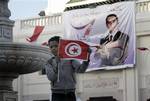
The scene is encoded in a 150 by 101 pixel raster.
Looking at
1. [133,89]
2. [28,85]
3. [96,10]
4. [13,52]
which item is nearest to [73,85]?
[13,52]

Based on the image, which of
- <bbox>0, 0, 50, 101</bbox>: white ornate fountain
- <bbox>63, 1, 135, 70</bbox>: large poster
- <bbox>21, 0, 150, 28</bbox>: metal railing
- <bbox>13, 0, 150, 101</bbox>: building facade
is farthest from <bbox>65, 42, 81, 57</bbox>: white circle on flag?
<bbox>21, 0, 150, 28</bbox>: metal railing

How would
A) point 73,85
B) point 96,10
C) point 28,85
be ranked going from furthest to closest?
point 28,85, point 96,10, point 73,85

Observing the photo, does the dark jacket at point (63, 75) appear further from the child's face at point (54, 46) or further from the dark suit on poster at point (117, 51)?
the dark suit on poster at point (117, 51)

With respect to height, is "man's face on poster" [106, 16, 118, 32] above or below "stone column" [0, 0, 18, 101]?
above

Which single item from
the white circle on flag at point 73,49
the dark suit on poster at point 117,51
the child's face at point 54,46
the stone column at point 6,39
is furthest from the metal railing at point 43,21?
the child's face at point 54,46

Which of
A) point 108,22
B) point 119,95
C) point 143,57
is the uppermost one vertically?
point 108,22

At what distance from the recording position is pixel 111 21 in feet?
75.0

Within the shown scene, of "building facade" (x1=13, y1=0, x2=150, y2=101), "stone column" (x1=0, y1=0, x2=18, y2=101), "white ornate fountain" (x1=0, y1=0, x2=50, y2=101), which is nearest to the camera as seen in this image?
"white ornate fountain" (x1=0, y1=0, x2=50, y2=101)

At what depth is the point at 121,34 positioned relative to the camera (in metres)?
22.5

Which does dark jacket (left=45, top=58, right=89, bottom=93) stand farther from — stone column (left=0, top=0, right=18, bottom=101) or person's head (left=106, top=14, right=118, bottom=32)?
person's head (left=106, top=14, right=118, bottom=32)

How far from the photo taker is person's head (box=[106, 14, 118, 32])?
22.8 metres

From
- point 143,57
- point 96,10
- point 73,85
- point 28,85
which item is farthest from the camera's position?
point 28,85

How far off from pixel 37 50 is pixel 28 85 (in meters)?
18.4

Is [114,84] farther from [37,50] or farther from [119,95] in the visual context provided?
[37,50]
